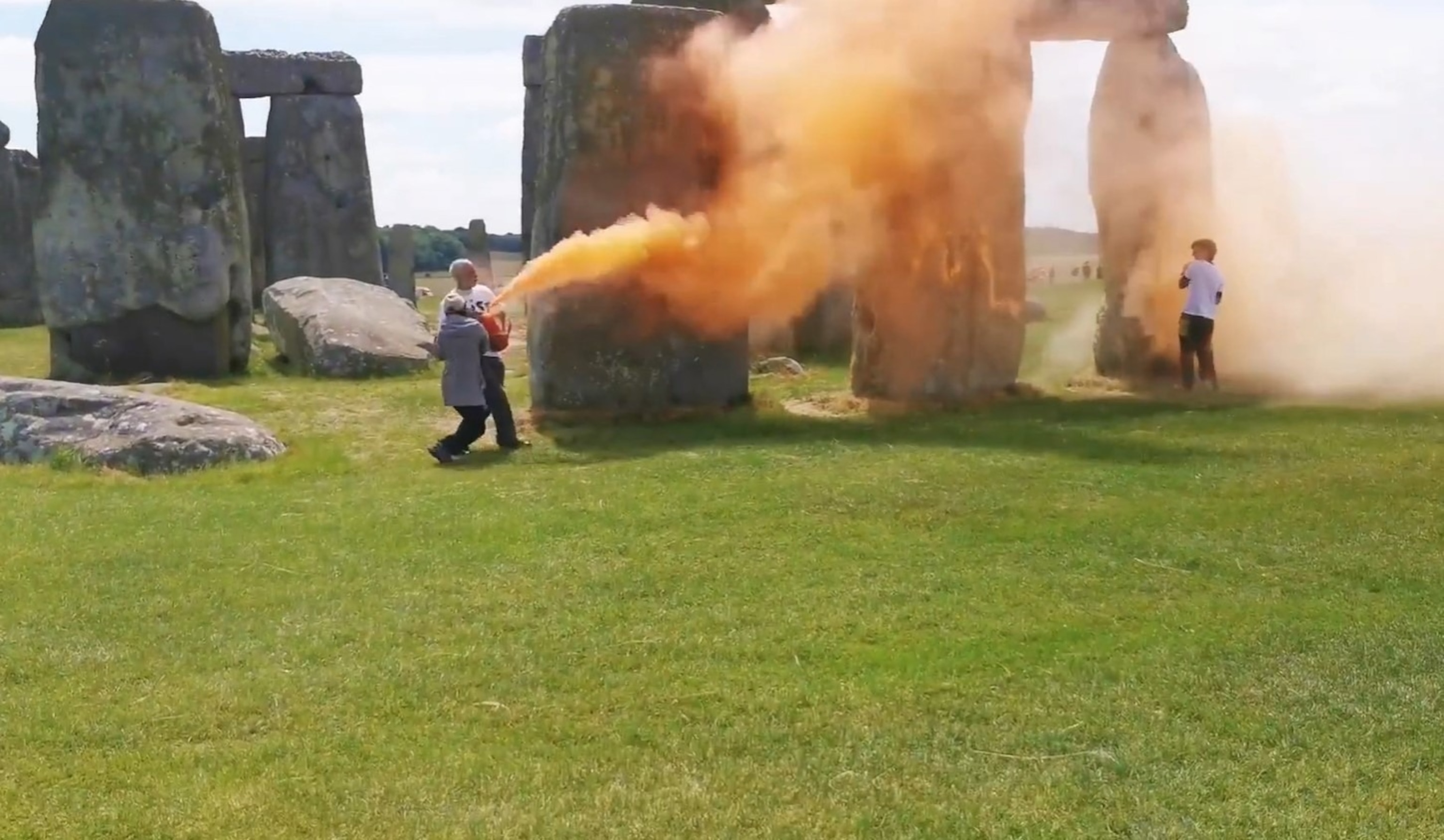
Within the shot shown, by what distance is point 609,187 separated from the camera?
13.6 metres

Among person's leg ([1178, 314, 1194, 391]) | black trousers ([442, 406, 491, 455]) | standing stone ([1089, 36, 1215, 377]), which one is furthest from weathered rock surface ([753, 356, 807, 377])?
black trousers ([442, 406, 491, 455])

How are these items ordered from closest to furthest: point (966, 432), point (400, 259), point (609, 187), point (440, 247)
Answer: point (966, 432) < point (609, 187) < point (400, 259) < point (440, 247)

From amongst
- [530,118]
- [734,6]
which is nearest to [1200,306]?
[734,6]

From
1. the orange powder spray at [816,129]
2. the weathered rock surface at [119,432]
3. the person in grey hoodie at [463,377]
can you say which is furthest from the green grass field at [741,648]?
the orange powder spray at [816,129]

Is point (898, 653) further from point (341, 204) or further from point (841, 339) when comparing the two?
point (341, 204)

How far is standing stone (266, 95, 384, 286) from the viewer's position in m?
27.3

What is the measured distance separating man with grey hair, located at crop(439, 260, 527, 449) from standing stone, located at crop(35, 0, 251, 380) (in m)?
5.60

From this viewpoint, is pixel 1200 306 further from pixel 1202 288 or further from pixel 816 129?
pixel 816 129

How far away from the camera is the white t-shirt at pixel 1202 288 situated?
49.0 ft

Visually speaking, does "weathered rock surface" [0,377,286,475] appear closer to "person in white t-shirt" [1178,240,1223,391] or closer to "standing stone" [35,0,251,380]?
"standing stone" [35,0,251,380]

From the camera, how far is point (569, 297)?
13492 millimetres

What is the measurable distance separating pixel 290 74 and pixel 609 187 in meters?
15.6

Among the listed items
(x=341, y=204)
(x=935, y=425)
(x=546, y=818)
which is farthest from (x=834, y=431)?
(x=341, y=204)

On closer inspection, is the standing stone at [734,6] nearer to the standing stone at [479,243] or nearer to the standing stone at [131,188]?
the standing stone at [131,188]
